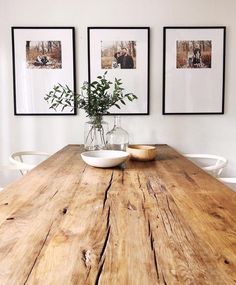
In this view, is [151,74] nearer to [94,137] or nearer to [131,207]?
[94,137]

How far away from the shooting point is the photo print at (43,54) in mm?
2803

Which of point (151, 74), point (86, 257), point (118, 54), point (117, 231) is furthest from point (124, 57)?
point (86, 257)

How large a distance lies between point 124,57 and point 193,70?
0.63 meters

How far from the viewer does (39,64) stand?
9.24ft

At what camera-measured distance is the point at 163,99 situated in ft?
9.40

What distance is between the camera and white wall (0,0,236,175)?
279 cm

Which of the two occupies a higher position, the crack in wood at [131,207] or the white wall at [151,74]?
the white wall at [151,74]

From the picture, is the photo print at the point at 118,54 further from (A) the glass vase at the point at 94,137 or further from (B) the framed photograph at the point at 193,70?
(A) the glass vase at the point at 94,137

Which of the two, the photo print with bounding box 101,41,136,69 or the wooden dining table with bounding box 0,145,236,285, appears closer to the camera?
the wooden dining table with bounding box 0,145,236,285

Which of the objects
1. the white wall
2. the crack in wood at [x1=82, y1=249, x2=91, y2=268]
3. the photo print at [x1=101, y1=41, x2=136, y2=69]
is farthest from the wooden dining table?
the photo print at [x1=101, y1=41, x2=136, y2=69]

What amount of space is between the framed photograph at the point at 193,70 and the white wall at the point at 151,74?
58 millimetres

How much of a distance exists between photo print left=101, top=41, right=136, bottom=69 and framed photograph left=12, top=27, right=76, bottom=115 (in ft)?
0.93

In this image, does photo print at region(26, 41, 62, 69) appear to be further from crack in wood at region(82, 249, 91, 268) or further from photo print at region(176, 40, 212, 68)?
crack in wood at region(82, 249, 91, 268)

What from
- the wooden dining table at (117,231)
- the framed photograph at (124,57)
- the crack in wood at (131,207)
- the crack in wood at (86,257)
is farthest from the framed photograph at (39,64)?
the crack in wood at (86,257)
